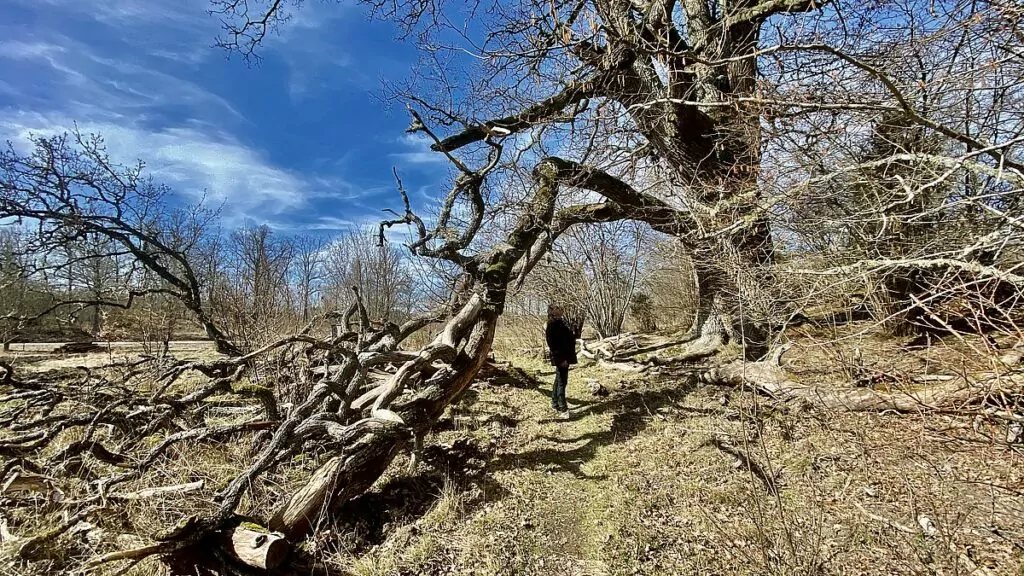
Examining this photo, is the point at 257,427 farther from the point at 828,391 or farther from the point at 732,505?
the point at 828,391

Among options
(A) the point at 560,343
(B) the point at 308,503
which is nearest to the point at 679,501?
(A) the point at 560,343

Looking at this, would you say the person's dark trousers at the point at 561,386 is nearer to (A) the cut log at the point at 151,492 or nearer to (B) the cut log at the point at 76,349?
(A) the cut log at the point at 151,492

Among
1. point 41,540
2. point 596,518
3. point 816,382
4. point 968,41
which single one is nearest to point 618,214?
point 816,382

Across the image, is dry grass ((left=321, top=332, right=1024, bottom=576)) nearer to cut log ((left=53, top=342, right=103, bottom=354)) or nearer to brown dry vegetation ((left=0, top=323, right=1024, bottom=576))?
brown dry vegetation ((left=0, top=323, right=1024, bottom=576))

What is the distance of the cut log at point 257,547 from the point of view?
3443 mm

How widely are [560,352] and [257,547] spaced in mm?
4718

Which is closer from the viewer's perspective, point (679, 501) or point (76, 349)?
point (679, 501)

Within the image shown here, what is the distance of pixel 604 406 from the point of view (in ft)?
24.9

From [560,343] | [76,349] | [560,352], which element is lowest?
A: [76,349]

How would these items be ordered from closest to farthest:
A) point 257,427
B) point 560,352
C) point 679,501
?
point 679,501, point 257,427, point 560,352

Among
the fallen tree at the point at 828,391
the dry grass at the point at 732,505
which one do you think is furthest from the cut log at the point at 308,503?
the fallen tree at the point at 828,391

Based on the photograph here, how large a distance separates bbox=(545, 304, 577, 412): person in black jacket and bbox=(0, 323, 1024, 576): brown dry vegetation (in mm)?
1004

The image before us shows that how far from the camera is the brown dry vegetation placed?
3.21 meters

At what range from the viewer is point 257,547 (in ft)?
11.4
